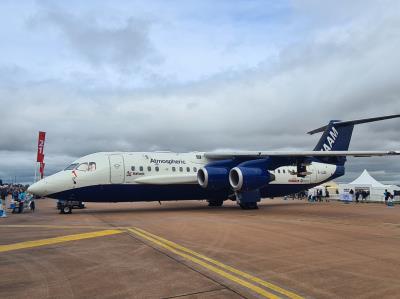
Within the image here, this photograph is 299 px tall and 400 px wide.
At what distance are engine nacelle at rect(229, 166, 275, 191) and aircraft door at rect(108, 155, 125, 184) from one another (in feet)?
20.5

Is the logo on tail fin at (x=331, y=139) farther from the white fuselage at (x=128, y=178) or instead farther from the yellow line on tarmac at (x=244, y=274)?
the yellow line on tarmac at (x=244, y=274)

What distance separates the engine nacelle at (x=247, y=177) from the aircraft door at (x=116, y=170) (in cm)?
626

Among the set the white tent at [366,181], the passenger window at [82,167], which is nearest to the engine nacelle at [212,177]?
the passenger window at [82,167]

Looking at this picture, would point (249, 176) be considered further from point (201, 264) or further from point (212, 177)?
point (201, 264)

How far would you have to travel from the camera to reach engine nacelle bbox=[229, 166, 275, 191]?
2142cm

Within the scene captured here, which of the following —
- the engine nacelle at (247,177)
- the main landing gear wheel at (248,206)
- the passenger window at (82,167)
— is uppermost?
the passenger window at (82,167)

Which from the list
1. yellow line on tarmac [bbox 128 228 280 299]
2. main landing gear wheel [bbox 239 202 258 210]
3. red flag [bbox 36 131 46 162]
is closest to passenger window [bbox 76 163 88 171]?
main landing gear wheel [bbox 239 202 258 210]

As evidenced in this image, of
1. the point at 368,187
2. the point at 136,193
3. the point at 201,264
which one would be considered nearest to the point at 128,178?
the point at 136,193

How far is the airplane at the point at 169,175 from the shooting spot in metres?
20.3

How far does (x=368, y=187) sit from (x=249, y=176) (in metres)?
30.8

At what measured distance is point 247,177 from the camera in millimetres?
21453

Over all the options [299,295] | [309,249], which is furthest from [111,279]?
[309,249]

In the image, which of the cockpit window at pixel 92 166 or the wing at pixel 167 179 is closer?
the cockpit window at pixel 92 166

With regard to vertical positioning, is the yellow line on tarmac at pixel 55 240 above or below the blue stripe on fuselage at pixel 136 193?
below
